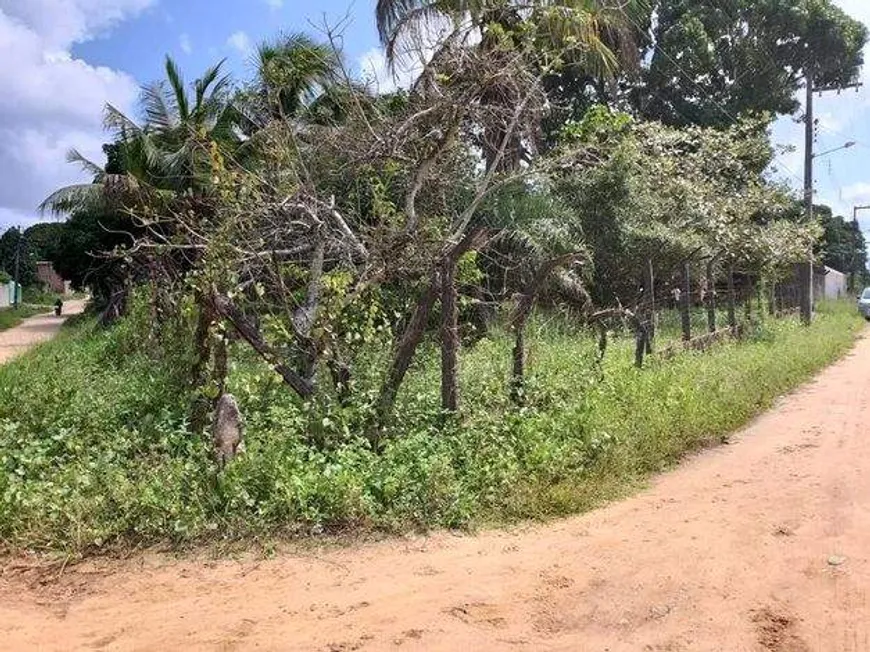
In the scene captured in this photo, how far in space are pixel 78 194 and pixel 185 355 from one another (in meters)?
15.9

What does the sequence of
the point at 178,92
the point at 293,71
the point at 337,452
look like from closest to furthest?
the point at 337,452, the point at 293,71, the point at 178,92

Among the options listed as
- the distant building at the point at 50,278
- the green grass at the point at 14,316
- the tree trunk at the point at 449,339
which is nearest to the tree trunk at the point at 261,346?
the tree trunk at the point at 449,339

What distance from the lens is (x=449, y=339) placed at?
6656 mm

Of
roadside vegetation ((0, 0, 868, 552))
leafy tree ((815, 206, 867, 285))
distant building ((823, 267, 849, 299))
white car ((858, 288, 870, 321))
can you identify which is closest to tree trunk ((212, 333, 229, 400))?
roadside vegetation ((0, 0, 868, 552))

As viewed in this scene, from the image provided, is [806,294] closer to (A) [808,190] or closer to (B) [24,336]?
(A) [808,190]

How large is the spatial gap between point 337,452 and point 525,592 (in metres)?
1.95

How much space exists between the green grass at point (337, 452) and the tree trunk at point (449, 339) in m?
0.19

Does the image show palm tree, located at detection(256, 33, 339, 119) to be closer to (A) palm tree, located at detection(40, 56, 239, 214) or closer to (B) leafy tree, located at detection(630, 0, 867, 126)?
(A) palm tree, located at detection(40, 56, 239, 214)

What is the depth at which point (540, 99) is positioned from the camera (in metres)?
10.4

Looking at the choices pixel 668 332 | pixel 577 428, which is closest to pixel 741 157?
pixel 668 332

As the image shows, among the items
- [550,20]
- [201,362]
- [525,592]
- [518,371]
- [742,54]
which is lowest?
[525,592]

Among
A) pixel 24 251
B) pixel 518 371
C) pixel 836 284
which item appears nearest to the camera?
pixel 518 371

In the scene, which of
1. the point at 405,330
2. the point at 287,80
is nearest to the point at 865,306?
the point at 287,80

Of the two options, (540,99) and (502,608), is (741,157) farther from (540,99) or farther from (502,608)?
(502,608)
